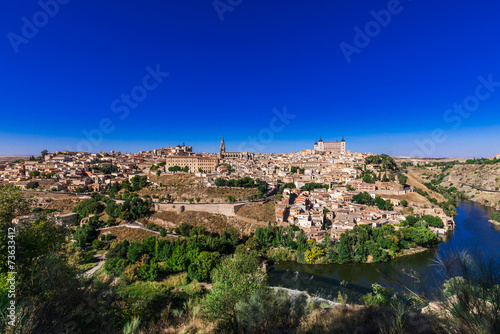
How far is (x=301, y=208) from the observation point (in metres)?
21.3

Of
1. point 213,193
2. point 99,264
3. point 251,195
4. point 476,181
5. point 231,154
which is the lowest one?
point 99,264

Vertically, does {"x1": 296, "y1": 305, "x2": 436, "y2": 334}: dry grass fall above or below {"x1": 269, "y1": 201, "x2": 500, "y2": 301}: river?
above

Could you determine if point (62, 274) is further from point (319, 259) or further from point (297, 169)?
point (297, 169)

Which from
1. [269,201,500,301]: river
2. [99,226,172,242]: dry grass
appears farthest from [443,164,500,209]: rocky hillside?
[99,226,172,242]: dry grass

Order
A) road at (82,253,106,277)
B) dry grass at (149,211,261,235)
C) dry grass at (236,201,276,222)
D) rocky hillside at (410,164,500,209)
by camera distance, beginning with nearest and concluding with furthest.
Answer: road at (82,253,106,277) → dry grass at (149,211,261,235) → dry grass at (236,201,276,222) → rocky hillside at (410,164,500,209)

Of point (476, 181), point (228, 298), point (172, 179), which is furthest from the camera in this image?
point (476, 181)

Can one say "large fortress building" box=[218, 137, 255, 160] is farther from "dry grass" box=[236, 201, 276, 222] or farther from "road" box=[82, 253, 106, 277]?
"road" box=[82, 253, 106, 277]

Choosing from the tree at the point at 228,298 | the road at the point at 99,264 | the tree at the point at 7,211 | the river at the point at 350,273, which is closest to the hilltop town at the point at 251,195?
the river at the point at 350,273

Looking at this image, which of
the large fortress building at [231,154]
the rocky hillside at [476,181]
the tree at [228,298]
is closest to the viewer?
the tree at [228,298]

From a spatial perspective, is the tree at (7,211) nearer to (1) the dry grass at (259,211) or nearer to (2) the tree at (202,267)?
(2) the tree at (202,267)

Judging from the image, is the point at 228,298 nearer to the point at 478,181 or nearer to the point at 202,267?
the point at 202,267

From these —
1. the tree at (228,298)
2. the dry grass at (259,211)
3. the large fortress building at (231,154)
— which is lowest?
the dry grass at (259,211)

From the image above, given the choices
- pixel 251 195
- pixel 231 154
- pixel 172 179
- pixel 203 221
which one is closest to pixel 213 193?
pixel 251 195

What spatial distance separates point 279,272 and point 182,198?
1399cm
